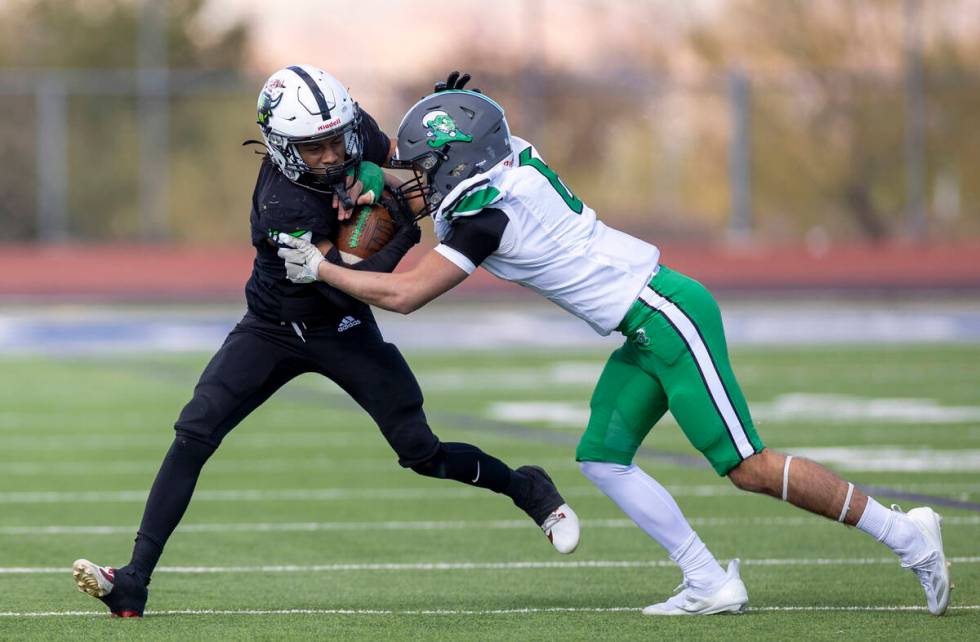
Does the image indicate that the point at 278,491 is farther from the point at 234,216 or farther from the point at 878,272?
the point at 234,216

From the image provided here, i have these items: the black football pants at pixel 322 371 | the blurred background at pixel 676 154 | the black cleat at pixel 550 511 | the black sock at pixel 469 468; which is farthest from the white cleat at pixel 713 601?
the blurred background at pixel 676 154

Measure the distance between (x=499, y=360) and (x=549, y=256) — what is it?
35.0 feet

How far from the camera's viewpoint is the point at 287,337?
616cm

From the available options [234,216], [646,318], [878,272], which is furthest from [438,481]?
[234,216]

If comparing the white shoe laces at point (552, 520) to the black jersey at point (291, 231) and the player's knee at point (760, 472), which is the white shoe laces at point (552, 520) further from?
the black jersey at point (291, 231)

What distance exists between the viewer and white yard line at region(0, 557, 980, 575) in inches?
276

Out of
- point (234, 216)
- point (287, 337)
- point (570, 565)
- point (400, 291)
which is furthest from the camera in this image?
point (234, 216)

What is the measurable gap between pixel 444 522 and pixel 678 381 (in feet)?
9.20

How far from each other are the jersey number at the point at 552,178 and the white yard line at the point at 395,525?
2612 mm

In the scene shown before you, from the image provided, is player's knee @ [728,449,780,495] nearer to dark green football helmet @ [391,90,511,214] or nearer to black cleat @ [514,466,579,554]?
black cleat @ [514,466,579,554]

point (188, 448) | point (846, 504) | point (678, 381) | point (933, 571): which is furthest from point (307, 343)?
point (933, 571)

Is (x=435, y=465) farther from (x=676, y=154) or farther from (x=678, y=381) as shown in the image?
(x=676, y=154)

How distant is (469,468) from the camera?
20.7ft

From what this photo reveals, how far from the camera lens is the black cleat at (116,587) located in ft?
18.4
